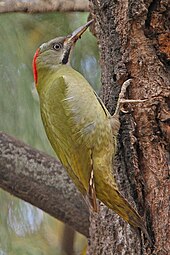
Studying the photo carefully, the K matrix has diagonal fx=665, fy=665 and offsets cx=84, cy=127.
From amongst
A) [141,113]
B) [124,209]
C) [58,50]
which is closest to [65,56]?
[58,50]

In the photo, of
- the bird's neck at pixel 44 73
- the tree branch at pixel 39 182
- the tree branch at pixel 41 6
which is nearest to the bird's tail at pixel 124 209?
the bird's neck at pixel 44 73

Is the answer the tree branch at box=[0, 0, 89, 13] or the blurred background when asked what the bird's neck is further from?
the blurred background

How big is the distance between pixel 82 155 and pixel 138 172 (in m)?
0.30

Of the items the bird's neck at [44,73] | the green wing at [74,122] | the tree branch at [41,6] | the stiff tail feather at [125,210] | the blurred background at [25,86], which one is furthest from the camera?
the blurred background at [25,86]

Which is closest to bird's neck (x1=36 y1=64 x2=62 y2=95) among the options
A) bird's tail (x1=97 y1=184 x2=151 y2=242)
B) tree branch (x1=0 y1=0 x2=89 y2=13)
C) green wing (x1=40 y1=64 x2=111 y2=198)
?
green wing (x1=40 y1=64 x2=111 y2=198)

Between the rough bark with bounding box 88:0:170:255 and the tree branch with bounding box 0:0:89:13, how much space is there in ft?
1.98

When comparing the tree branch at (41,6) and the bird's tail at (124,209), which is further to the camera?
the tree branch at (41,6)

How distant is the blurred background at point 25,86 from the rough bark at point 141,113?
0.85 m

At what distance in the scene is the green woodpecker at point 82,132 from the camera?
208 centimetres

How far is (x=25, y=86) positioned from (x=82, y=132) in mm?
820

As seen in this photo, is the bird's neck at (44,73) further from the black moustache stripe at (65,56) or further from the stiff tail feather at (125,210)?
the stiff tail feather at (125,210)

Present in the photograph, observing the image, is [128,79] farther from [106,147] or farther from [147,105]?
[106,147]

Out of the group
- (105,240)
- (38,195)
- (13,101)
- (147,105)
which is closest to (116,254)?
(105,240)

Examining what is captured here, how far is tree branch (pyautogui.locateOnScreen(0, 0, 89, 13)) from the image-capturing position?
8.80ft
